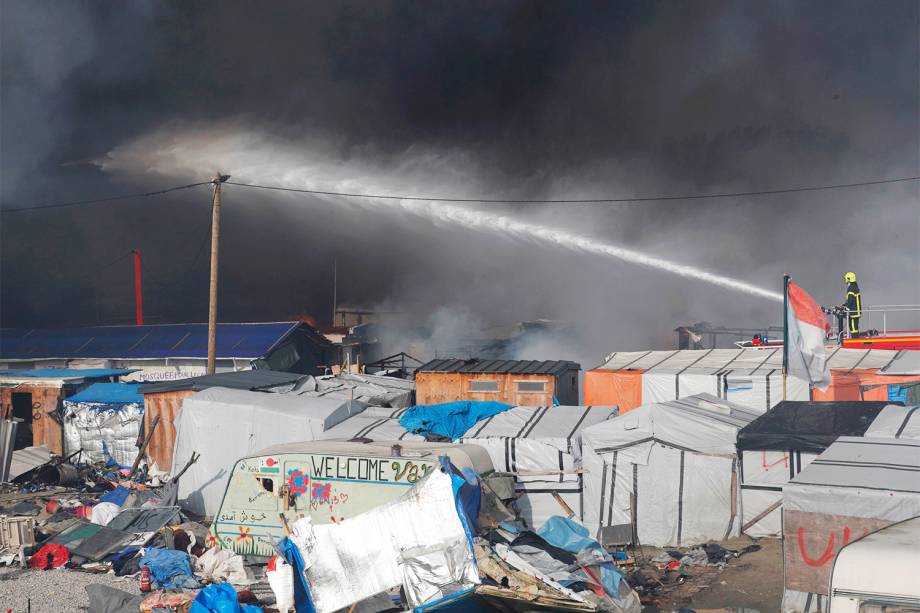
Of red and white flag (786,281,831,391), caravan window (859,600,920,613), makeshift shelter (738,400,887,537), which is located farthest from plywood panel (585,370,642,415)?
caravan window (859,600,920,613)

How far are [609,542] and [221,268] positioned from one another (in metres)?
39.6

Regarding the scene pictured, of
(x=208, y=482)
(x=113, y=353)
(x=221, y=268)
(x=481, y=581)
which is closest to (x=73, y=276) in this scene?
(x=221, y=268)

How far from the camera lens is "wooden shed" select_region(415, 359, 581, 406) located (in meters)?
19.3

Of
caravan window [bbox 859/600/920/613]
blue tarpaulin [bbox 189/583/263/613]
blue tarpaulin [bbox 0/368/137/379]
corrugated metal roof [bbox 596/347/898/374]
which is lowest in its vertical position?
blue tarpaulin [bbox 189/583/263/613]

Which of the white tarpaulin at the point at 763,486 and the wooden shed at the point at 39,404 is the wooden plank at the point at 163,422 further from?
the white tarpaulin at the point at 763,486

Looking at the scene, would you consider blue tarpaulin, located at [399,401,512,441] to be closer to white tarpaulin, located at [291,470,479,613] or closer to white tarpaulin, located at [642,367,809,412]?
white tarpaulin, located at [642,367,809,412]

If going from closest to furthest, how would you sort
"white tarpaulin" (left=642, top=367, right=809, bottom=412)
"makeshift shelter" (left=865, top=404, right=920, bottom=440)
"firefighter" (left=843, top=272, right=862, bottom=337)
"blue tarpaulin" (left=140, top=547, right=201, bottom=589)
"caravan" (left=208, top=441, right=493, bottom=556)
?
"makeshift shelter" (left=865, top=404, right=920, bottom=440), "caravan" (left=208, top=441, right=493, bottom=556), "blue tarpaulin" (left=140, top=547, right=201, bottom=589), "white tarpaulin" (left=642, top=367, right=809, bottom=412), "firefighter" (left=843, top=272, right=862, bottom=337)

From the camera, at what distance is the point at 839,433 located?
11.1 metres

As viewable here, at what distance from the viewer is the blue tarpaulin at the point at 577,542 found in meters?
8.99

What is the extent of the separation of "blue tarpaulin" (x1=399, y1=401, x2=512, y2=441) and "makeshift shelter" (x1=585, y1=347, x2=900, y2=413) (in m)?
4.18

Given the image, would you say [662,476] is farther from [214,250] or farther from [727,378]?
[214,250]

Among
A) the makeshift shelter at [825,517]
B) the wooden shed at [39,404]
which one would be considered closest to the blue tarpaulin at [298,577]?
the makeshift shelter at [825,517]

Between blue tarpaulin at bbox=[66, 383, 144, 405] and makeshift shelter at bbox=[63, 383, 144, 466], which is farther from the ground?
blue tarpaulin at bbox=[66, 383, 144, 405]

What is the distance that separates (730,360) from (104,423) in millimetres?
15788
